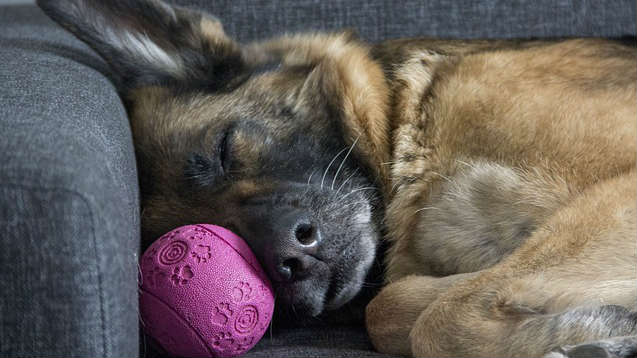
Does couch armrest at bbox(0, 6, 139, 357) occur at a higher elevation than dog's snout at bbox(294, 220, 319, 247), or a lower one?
higher

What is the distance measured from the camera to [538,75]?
1.73 meters

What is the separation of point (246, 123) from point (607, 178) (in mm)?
828

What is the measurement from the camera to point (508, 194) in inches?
63.4

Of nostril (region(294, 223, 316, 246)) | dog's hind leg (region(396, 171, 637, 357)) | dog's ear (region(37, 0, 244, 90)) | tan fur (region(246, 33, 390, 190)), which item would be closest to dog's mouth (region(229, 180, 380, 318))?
nostril (region(294, 223, 316, 246))

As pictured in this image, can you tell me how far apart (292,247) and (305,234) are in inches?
2.8

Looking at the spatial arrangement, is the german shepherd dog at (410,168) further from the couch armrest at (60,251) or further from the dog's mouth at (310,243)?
the couch armrest at (60,251)

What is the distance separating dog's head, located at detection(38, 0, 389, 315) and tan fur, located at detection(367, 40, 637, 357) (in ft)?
0.33

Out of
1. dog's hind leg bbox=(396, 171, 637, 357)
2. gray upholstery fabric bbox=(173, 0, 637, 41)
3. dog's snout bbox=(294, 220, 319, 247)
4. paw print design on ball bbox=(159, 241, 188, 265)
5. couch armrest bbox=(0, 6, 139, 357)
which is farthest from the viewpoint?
gray upholstery fabric bbox=(173, 0, 637, 41)

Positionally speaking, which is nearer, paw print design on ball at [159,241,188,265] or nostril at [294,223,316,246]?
paw print design on ball at [159,241,188,265]

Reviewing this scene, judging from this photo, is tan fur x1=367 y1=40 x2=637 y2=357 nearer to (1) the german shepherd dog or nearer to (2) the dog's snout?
(1) the german shepherd dog

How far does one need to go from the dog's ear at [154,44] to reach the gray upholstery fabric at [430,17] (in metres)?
0.61

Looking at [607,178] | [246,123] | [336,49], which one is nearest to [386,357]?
[607,178]

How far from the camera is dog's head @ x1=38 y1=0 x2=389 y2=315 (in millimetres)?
1617

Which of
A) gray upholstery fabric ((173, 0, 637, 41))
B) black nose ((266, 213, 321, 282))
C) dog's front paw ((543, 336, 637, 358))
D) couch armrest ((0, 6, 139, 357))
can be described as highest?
gray upholstery fabric ((173, 0, 637, 41))
